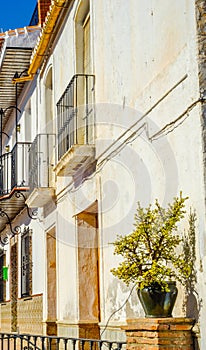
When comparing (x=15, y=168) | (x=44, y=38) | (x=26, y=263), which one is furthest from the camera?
(x=15, y=168)

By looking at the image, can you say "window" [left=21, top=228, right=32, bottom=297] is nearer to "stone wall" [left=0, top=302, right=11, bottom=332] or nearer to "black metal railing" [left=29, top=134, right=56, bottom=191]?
"stone wall" [left=0, top=302, right=11, bottom=332]

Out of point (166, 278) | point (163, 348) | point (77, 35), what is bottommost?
point (163, 348)

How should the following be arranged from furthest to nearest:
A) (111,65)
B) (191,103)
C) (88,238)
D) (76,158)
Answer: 1. (88,238)
2. (76,158)
3. (111,65)
4. (191,103)

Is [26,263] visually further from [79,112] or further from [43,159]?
[79,112]

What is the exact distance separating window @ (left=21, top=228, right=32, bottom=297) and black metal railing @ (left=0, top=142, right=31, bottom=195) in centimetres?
120

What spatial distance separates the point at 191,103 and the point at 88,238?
5639 mm

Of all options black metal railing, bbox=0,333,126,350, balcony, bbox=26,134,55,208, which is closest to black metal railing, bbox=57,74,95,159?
balcony, bbox=26,134,55,208

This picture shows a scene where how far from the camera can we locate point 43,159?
15.7 metres

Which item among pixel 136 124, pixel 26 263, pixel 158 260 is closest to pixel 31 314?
pixel 26 263

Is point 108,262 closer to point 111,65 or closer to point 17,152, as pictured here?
point 111,65

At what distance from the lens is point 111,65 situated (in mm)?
10664

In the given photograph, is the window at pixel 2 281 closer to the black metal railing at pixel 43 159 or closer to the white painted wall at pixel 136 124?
the black metal railing at pixel 43 159

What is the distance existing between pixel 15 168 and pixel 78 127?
723 centimetres

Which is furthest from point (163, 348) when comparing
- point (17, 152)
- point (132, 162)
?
point (17, 152)
